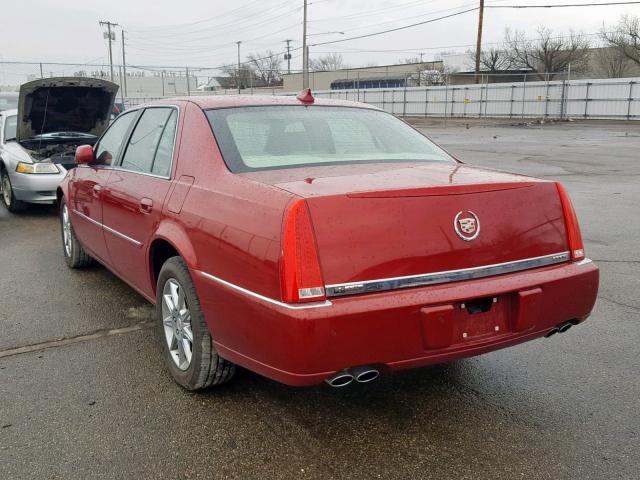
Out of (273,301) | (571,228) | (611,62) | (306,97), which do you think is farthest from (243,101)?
(611,62)

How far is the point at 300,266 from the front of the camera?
7.92ft

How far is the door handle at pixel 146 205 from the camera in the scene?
3.53m

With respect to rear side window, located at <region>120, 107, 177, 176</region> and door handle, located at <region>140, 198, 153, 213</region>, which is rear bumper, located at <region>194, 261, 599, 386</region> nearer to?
door handle, located at <region>140, 198, 153, 213</region>

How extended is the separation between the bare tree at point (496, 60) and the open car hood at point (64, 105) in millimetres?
59226

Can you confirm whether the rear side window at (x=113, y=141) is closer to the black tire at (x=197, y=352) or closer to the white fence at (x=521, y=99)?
the black tire at (x=197, y=352)

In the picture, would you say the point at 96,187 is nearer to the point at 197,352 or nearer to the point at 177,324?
the point at 177,324

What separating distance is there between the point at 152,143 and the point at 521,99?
38.7 metres

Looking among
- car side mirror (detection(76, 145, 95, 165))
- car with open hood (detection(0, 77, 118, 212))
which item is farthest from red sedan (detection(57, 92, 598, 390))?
car with open hood (detection(0, 77, 118, 212))

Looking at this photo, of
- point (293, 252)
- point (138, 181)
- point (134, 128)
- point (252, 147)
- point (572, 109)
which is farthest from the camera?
point (572, 109)

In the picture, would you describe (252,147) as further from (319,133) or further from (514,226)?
(514,226)

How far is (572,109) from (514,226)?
37.8m

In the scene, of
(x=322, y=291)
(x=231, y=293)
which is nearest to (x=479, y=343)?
(x=322, y=291)

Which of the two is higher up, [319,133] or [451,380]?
[319,133]

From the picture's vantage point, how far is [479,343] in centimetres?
269
